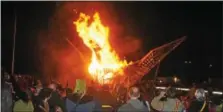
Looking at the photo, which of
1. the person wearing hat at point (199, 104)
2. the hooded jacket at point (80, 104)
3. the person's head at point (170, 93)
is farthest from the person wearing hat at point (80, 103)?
the person wearing hat at point (199, 104)

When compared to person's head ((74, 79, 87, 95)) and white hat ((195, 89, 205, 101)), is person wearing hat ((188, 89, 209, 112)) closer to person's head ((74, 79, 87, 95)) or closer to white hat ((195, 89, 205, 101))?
white hat ((195, 89, 205, 101))

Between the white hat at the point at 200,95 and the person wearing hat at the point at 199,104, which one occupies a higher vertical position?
the white hat at the point at 200,95

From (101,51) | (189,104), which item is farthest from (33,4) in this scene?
(189,104)

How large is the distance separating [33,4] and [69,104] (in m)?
12.8

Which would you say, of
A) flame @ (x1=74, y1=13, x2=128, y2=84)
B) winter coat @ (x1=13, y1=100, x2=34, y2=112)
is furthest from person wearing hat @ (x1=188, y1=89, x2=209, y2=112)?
flame @ (x1=74, y1=13, x2=128, y2=84)

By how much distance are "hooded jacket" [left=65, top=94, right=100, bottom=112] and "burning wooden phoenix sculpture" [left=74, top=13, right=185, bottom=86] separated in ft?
19.8

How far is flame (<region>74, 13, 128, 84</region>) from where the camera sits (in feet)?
47.3

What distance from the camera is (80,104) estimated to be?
6770mm

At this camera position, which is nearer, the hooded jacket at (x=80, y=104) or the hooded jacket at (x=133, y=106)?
the hooded jacket at (x=133, y=106)

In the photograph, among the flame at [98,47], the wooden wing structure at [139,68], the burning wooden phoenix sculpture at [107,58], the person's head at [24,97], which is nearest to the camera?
the person's head at [24,97]

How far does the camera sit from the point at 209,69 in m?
24.2

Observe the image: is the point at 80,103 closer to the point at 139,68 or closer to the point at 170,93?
the point at 170,93

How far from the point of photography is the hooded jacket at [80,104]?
22.2ft

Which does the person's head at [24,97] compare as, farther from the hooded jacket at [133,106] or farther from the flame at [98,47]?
the flame at [98,47]
